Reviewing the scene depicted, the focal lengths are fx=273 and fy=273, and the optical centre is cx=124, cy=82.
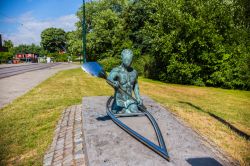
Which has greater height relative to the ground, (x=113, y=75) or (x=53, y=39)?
(x=53, y=39)

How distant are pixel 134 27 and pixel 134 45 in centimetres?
269

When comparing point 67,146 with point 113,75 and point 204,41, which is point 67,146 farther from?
point 204,41

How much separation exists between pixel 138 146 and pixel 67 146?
1.61m

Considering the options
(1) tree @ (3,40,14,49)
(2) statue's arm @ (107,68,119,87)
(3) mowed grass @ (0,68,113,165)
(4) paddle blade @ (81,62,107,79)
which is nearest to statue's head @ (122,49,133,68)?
(2) statue's arm @ (107,68,119,87)

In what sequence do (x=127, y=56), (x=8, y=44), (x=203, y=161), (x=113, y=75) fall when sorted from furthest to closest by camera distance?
Answer: (x=8, y=44), (x=113, y=75), (x=127, y=56), (x=203, y=161)

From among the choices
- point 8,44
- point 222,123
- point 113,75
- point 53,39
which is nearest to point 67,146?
point 113,75

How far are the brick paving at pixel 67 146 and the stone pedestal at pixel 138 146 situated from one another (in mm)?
252

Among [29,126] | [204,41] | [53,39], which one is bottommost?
[29,126]

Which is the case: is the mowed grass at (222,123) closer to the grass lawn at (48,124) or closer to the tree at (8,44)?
the grass lawn at (48,124)

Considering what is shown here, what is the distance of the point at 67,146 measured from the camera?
563 centimetres

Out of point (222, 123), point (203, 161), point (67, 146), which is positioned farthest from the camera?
point (222, 123)

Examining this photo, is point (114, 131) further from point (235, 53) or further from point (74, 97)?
point (235, 53)

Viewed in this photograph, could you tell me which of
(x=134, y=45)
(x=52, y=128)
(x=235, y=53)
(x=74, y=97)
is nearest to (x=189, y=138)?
(x=52, y=128)

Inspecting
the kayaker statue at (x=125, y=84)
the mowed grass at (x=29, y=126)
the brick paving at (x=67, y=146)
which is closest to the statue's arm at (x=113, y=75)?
the kayaker statue at (x=125, y=84)
